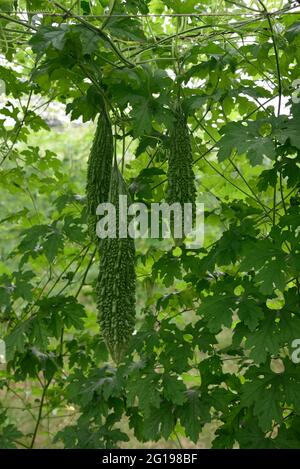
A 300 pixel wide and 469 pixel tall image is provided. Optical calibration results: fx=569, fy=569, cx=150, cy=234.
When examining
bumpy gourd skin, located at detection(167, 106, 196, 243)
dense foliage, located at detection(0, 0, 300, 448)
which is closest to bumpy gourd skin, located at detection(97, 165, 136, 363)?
bumpy gourd skin, located at detection(167, 106, 196, 243)

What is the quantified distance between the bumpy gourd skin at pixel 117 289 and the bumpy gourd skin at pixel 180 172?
18 centimetres

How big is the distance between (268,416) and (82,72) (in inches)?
48.2

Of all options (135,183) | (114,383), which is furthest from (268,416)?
(135,183)

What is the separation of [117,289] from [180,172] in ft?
1.39

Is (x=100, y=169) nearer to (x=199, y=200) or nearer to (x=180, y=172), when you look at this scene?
(x=180, y=172)

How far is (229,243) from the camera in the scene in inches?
79.1

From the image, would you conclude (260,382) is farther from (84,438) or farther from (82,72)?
(82,72)

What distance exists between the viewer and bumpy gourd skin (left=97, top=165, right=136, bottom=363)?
5.27 ft

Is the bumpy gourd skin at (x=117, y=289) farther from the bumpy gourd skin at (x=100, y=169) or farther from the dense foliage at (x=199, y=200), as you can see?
the dense foliage at (x=199, y=200)

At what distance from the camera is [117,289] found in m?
1.60

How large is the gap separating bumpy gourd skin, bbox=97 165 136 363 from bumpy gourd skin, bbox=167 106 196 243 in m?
0.18

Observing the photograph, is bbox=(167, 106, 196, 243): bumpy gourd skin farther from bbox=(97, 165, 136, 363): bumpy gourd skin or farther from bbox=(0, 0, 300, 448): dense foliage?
bbox=(97, 165, 136, 363): bumpy gourd skin
